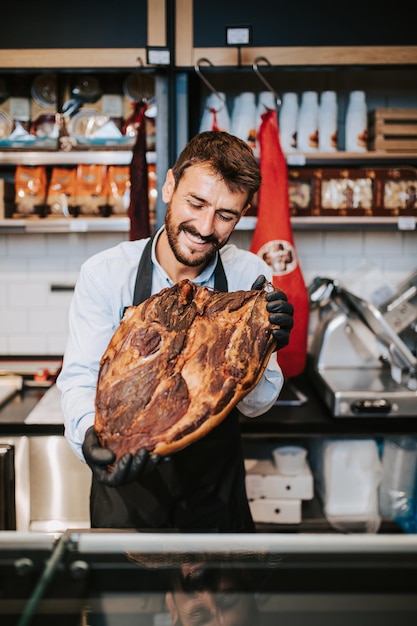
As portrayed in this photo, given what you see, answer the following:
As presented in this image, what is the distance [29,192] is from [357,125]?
1462 mm

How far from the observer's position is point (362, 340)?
9.03ft

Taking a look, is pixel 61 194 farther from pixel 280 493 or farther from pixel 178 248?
pixel 280 493

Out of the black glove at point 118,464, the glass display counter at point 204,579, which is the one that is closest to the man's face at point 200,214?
the black glove at point 118,464

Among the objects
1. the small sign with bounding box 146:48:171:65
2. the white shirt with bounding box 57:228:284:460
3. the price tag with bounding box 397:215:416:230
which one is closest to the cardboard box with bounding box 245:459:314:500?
the white shirt with bounding box 57:228:284:460

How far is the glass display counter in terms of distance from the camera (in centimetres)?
88

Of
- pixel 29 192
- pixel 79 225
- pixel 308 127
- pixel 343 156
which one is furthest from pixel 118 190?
pixel 343 156

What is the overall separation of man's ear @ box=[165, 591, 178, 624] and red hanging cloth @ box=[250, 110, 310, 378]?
1728mm

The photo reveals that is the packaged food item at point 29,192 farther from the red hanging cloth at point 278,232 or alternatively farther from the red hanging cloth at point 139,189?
the red hanging cloth at point 278,232

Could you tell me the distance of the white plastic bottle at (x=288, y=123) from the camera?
2.65 metres

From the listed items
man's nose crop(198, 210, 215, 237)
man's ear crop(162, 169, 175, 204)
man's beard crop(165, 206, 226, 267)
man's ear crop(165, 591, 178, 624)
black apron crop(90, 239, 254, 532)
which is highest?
man's ear crop(162, 169, 175, 204)

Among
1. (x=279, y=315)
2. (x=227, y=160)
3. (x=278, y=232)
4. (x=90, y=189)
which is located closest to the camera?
(x=279, y=315)

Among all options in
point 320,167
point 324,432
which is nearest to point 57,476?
point 324,432

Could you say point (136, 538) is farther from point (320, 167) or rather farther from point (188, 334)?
point (320, 167)

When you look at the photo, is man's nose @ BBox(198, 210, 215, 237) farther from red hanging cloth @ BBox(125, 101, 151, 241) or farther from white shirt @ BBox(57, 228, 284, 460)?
red hanging cloth @ BBox(125, 101, 151, 241)
